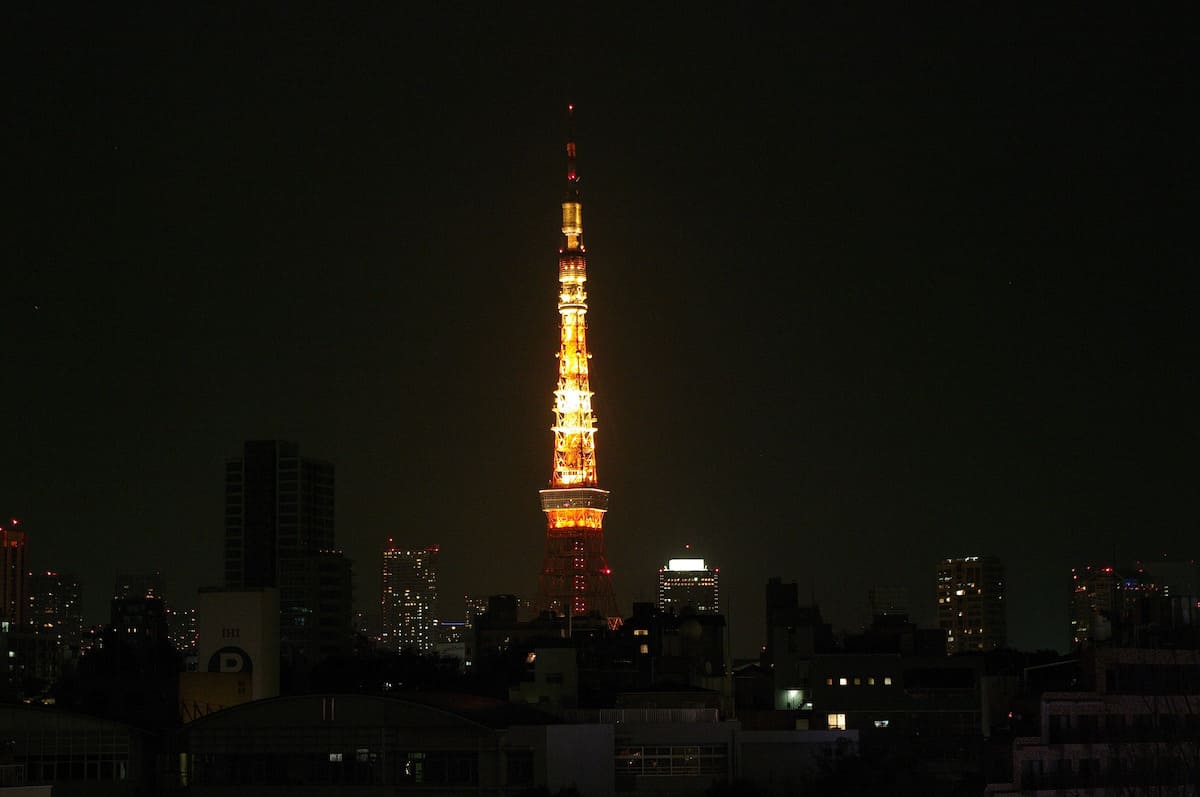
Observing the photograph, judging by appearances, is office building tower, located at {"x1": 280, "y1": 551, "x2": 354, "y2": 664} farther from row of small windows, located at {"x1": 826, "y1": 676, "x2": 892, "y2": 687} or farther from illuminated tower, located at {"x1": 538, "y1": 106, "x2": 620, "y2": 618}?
row of small windows, located at {"x1": 826, "y1": 676, "x2": 892, "y2": 687}

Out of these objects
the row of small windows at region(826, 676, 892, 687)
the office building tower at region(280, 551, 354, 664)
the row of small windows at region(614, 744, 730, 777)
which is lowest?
the row of small windows at region(614, 744, 730, 777)

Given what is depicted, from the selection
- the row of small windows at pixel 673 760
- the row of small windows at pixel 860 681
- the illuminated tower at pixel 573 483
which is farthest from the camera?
the illuminated tower at pixel 573 483

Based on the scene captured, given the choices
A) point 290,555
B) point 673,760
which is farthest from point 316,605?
point 673,760

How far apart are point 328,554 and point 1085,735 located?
119438 millimetres

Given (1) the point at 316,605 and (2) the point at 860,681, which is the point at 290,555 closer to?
(1) the point at 316,605

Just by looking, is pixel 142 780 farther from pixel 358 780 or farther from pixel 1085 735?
pixel 1085 735

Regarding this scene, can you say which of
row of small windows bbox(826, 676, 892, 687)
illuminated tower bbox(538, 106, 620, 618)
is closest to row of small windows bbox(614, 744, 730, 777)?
row of small windows bbox(826, 676, 892, 687)

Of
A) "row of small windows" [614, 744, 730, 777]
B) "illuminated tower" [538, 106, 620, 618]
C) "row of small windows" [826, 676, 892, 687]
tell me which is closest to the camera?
"row of small windows" [614, 744, 730, 777]

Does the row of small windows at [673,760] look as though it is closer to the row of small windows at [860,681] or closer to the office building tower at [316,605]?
the row of small windows at [860,681]

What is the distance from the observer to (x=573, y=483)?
461 feet

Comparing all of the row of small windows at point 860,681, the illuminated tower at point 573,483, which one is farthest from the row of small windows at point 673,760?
the illuminated tower at point 573,483

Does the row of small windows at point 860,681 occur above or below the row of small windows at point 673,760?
above

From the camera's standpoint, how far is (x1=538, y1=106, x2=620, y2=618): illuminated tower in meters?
138

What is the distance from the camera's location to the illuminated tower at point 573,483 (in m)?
138
